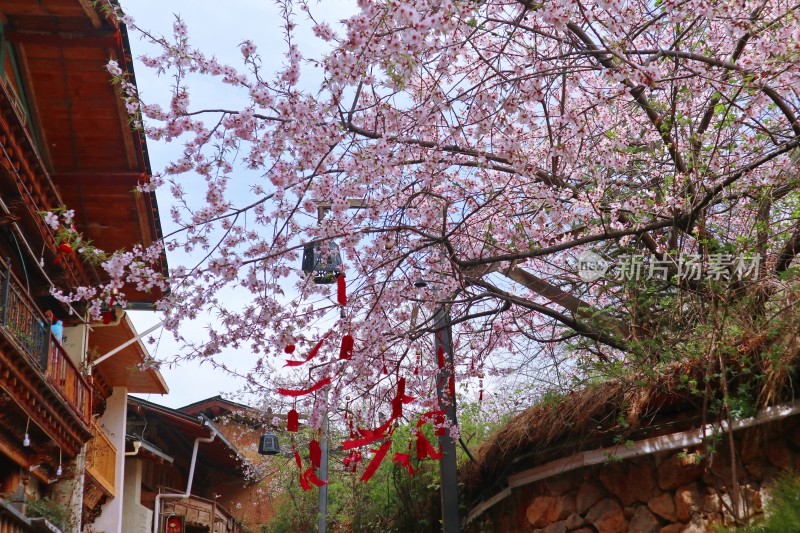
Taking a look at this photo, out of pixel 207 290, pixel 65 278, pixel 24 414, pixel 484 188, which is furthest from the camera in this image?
pixel 65 278

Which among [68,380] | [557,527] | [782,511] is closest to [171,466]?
[68,380]

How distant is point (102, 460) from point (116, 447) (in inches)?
41.3

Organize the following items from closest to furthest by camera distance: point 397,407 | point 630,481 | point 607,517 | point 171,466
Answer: point 630,481 < point 607,517 < point 397,407 < point 171,466

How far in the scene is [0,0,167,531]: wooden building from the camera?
33.5 ft

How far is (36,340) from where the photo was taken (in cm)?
1095

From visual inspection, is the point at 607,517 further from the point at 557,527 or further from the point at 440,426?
the point at 440,426

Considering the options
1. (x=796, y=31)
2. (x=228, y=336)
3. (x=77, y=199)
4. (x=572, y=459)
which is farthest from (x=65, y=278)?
(x=796, y=31)

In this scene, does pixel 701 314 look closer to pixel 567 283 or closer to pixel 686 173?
pixel 686 173

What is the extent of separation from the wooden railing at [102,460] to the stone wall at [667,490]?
850cm

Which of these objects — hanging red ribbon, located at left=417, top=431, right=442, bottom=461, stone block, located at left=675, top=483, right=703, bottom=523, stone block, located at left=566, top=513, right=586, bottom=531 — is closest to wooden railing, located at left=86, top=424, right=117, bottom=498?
hanging red ribbon, located at left=417, top=431, right=442, bottom=461

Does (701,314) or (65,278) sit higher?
(65,278)

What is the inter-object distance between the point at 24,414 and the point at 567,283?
6.67 m

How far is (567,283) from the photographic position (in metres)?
10.1

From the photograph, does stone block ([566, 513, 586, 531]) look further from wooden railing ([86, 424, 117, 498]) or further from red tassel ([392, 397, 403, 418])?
wooden railing ([86, 424, 117, 498])
